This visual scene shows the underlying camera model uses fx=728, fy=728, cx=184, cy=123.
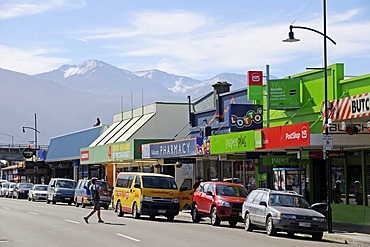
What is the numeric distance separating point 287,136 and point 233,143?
532 cm

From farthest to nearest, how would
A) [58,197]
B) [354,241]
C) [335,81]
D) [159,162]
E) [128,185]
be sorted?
[58,197] → [159,162] → [128,185] → [335,81] → [354,241]

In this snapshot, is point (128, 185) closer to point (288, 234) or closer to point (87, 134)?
point (288, 234)

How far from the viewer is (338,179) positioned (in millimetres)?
30234

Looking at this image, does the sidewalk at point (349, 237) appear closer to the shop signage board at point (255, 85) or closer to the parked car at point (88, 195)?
the shop signage board at point (255, 85)

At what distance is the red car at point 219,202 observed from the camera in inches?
1093

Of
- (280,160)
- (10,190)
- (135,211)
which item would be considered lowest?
(135,211)

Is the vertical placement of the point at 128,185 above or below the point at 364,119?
below

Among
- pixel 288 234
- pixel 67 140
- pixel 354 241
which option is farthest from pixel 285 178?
pixel 67 140

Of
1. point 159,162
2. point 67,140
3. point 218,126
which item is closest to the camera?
point 218,126

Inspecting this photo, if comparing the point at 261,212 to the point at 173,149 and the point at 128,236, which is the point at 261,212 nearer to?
the point at 128,236

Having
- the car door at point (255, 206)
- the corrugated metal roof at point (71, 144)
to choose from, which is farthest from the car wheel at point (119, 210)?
the corrugated metal roof at point (71, 144)

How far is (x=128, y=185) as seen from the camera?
32.5m

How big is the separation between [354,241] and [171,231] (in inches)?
244

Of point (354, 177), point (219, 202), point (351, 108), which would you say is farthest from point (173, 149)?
point (351, 108)
